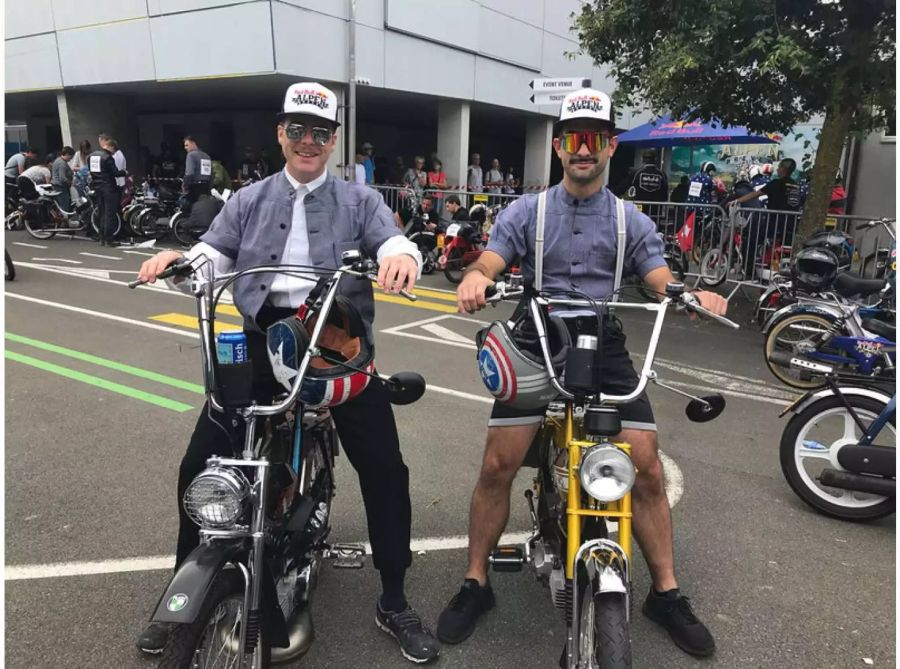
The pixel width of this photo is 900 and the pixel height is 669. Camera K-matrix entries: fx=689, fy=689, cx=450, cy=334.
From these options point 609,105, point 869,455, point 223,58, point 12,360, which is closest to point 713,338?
point 869,455

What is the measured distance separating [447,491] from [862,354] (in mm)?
3458

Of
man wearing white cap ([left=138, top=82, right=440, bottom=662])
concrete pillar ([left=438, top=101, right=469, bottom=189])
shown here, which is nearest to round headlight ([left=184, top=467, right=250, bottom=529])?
man wearing white cap ([left=138, top=82, right=440, bottom=662])

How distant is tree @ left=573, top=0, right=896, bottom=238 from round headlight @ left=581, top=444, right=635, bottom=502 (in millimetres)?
5753

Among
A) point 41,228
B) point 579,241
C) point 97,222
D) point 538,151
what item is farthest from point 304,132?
point 538,151

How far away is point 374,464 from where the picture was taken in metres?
2.60

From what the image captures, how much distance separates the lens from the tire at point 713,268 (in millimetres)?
9992

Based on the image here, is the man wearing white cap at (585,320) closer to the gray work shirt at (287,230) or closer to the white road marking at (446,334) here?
the gray work shirt at (287,230)

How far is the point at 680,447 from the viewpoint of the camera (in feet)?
15.1

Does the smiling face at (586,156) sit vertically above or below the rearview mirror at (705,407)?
above

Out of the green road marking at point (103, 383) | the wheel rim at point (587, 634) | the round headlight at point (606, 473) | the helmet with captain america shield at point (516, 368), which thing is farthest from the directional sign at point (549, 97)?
the wheel rim at point (587, 634)

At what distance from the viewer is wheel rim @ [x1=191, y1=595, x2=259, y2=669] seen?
195 centimetres

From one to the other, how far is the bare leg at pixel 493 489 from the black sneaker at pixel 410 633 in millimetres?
306

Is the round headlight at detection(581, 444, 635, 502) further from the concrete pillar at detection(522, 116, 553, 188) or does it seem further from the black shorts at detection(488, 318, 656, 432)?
the concrete pillar at detection(522, 116, 553, 188)

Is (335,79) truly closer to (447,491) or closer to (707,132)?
(707,132)
